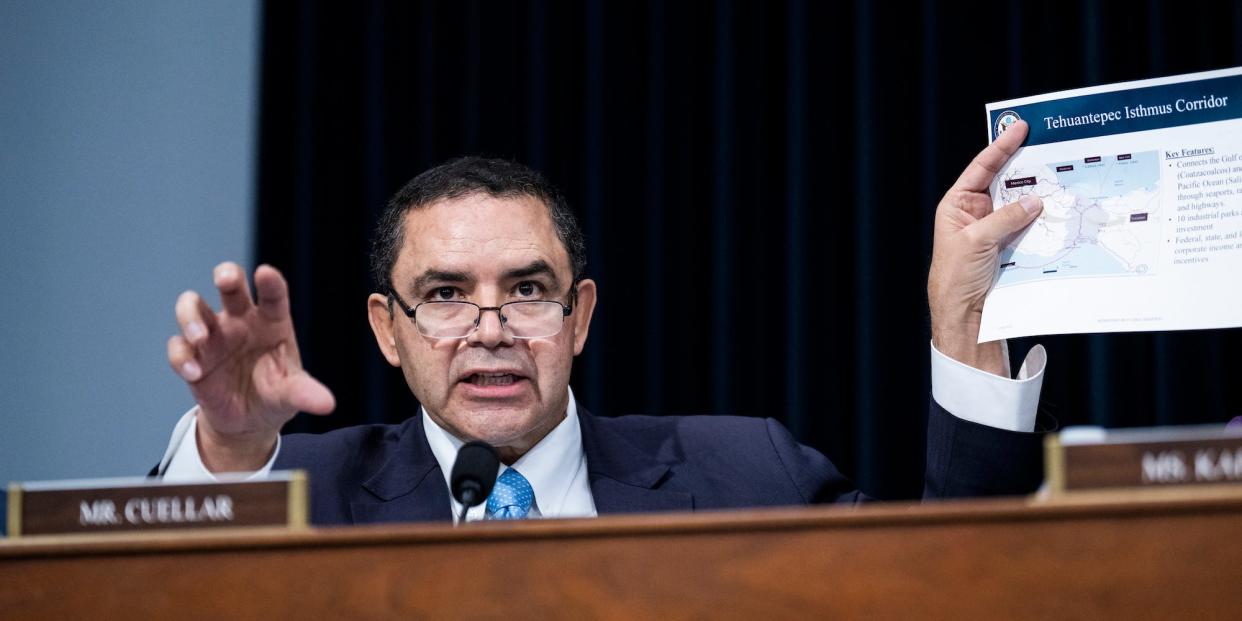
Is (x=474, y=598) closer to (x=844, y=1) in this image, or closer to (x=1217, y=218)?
(x=1217, y=218)

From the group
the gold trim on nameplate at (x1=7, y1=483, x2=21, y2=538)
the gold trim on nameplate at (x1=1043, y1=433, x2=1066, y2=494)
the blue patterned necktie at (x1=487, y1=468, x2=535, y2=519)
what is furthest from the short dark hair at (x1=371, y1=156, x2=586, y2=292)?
the gold trim on nameplate at (x1=1043, y1=433, x2=1066, y2=494)

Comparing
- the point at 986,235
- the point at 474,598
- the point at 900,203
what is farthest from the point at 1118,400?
the point at 474,598

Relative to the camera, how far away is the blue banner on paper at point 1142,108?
146cm

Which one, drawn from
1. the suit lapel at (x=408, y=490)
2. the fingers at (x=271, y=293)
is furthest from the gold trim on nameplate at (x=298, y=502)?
the suit lapel at (x=408, y=490)

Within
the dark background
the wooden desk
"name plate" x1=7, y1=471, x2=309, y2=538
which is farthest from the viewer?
the dark background

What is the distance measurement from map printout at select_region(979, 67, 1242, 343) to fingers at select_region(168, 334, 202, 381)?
1.00m

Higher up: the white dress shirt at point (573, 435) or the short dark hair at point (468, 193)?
the short dark hair at point (468, 193)

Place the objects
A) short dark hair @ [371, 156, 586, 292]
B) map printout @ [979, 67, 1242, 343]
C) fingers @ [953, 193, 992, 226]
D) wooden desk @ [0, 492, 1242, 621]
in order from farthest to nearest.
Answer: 1. short dark hair @ [371, 156, 586, 292]
2. fingers @ [953, 193, 992, 226]
3. map printout @ [979, 67, 1242, 343]
4. wooden desk @ [0, 492, 1242, 621]

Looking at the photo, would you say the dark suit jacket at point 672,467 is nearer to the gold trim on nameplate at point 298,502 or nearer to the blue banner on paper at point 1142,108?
the blue banner on paper at point 1142,108

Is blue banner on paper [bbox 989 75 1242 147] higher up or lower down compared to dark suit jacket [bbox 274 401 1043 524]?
higher up

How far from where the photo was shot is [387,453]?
1917mm

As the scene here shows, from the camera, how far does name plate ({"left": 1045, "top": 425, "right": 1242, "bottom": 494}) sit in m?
0.86

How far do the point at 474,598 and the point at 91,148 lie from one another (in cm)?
254

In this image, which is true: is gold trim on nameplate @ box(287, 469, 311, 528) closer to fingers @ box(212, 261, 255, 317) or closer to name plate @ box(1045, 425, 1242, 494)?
fingers @ box(212, 261, 255, 317)
